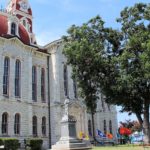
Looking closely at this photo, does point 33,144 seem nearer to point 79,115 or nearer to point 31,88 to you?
point 31,88

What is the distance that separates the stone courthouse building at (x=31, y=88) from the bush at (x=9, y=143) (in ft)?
9.09

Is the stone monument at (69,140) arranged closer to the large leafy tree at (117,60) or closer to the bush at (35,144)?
the large leafy tree at (117,60)

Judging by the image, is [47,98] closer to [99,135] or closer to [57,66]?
[57,66]

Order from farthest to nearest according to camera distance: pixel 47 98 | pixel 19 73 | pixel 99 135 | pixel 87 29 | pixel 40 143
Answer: pixel 99 135
pixel 47 98
pixel 19 73
pixel 40 143
pixel 87 29

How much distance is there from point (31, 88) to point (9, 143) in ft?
29.3

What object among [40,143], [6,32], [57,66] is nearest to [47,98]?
[57,66]

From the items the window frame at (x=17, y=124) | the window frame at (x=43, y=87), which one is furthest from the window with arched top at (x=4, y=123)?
the window frame at (x=43, y=87)

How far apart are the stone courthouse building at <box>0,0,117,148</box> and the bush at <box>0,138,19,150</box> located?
2.77m

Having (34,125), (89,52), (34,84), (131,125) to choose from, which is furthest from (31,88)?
(131,125)

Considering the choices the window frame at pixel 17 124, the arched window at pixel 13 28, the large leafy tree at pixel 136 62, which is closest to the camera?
the large leafy tree at pixel 136 62

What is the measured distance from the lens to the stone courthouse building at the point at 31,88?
1353 inches

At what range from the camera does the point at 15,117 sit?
3453cm

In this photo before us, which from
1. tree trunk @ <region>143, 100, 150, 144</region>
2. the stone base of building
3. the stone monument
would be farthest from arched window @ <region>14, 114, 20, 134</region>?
tree trunk @ <region>143, 100, 150, 144</region>

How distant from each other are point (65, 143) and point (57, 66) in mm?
20077
